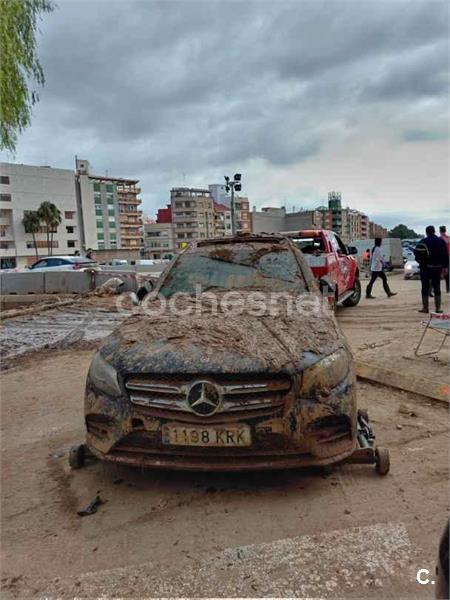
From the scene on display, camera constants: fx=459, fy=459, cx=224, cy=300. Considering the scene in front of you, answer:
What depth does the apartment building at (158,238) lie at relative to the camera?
11262 cm

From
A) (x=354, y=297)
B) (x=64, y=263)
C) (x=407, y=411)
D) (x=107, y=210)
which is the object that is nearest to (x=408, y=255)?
(x=354, y=297)

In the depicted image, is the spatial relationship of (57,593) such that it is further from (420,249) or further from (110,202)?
(110,202)

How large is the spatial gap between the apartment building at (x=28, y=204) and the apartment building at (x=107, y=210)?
4294 mm

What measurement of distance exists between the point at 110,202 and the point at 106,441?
314 feet

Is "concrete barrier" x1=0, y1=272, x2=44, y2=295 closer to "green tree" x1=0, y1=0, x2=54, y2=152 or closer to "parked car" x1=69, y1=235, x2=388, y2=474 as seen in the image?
"green tree" x1=0, y1=0, x2=54, y2=152

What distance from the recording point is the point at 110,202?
93688mm

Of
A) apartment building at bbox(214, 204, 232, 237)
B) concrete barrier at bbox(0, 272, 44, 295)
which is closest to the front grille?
concrete barrier at bbox(0, 272, 44, 295)

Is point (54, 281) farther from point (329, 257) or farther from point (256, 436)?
point (256, 436)

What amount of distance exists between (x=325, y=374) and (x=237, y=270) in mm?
1947

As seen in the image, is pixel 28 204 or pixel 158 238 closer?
pixel 28 204

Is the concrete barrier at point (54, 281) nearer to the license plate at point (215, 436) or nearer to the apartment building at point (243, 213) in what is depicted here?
the license plate at point (215, 436)

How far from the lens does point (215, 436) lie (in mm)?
2746

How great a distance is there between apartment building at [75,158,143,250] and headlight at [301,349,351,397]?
287 ft

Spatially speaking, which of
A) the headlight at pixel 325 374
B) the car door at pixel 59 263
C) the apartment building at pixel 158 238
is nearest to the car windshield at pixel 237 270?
the headlight at pixel 325 374
